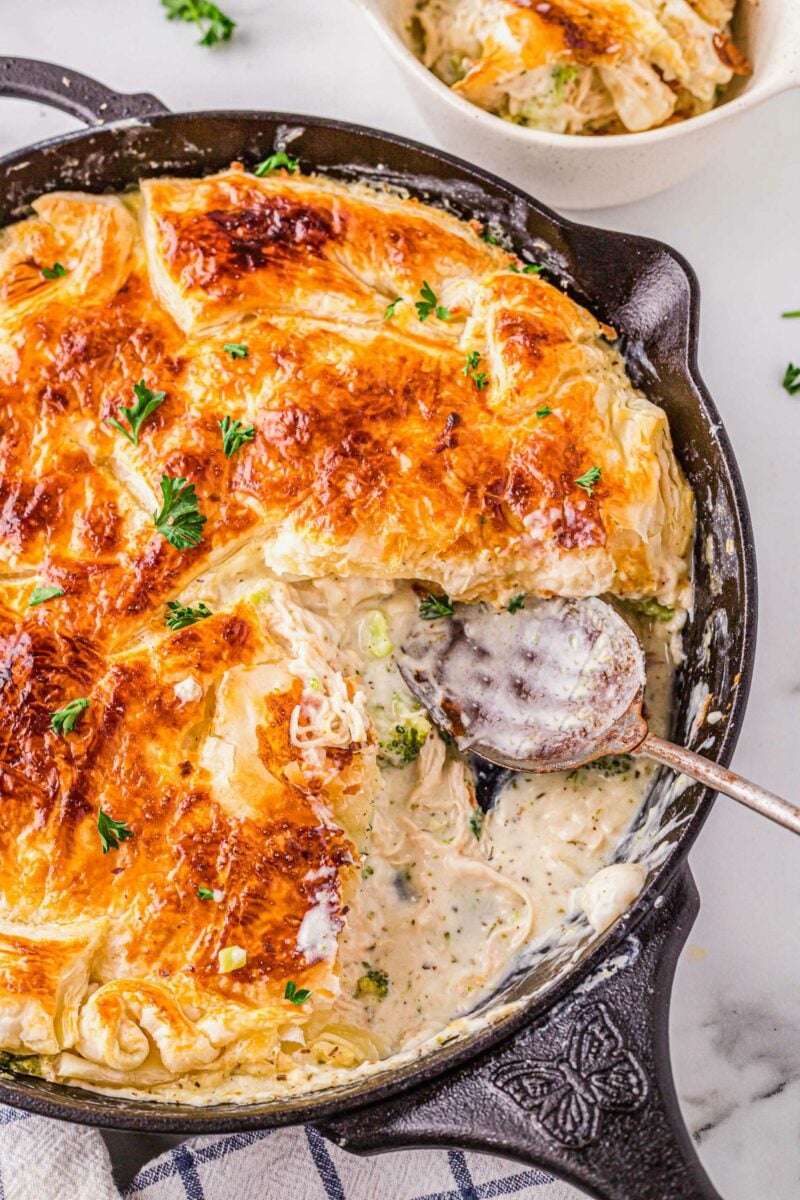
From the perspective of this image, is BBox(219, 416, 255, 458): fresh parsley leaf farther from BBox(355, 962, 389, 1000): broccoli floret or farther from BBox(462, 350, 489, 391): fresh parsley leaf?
BBox(355, 962, 389, 1000): broccoli floret

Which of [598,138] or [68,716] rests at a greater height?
[598,138]

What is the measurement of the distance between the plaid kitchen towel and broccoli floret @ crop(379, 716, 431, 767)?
1.27m

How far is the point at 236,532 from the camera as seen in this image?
3307mm

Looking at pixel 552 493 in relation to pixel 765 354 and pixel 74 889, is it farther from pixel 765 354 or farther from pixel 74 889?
pixel 74 889

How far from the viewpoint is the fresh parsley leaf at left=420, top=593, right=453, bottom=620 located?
354 cm

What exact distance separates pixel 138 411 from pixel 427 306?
35.2 inches

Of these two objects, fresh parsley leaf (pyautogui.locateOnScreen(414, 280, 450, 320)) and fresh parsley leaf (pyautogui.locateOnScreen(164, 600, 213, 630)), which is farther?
fresh parsley leaf (pyautogui.locateOnScreen(414, 280, 450, 320))

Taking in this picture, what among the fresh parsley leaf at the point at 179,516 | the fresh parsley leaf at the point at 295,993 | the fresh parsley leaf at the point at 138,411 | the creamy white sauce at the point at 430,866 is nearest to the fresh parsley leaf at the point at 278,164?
the fresh parsley leaf at the point at 138,411

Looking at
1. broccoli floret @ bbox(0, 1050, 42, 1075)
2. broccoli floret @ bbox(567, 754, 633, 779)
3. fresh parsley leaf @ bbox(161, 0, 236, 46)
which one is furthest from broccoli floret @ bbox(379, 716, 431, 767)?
fresh parsley leaf @ bbox(161, 0, 236, 46)

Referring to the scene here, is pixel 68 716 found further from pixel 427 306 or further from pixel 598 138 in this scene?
pixel 598 138

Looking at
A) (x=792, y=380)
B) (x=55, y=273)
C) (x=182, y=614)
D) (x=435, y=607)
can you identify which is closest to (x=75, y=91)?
(x=55, y=273)

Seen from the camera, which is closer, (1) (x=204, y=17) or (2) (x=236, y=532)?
(2) (x=236, y=532)

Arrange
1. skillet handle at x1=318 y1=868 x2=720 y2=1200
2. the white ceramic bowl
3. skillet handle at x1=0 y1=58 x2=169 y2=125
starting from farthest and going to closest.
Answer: skillet handle at x1=0 y1=58 x2=169 y2=125
the white ceramic bowl
skillet handle at x1=318 y1=868 x2=720 y2=1200

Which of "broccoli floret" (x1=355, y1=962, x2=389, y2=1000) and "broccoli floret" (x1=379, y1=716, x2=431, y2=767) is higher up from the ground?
"broccoli floret" (x1=379, y1=716, x2=431, y2=767)
